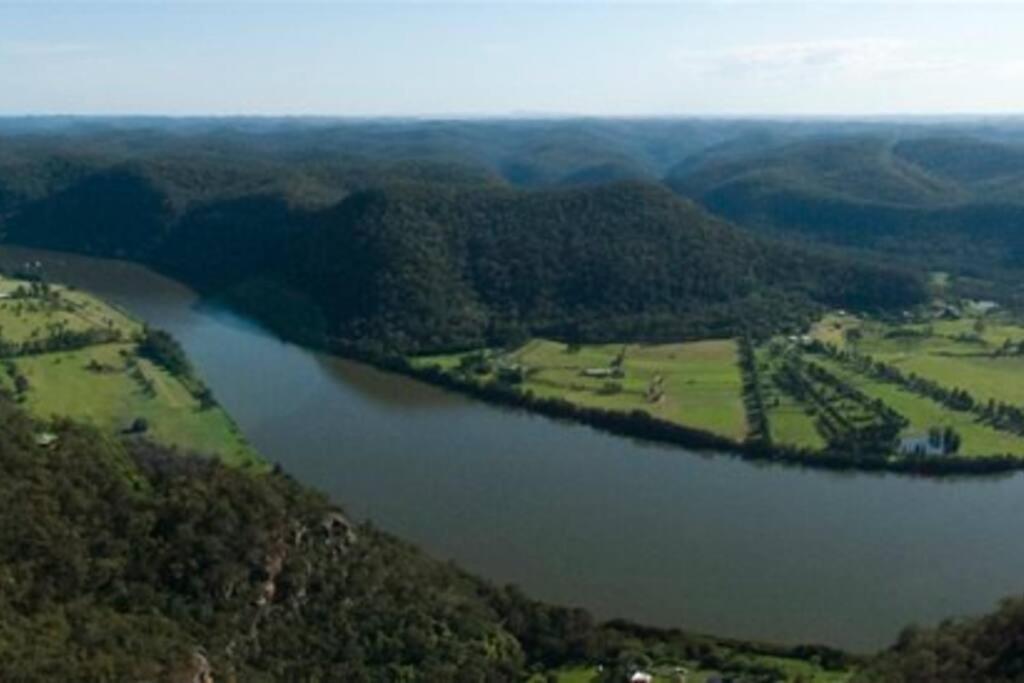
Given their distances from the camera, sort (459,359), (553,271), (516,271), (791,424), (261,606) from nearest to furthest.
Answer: (261,606) < (791,424) < (459,359) < (553,271) < (516,271)

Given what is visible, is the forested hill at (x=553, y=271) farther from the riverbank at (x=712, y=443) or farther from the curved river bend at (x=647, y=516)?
the curved river bend at (x=647, y=516)

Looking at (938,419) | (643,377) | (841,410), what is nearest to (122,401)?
(643,377)

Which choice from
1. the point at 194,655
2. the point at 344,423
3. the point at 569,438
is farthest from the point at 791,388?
the point at 194,655

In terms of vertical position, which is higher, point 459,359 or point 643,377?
point 643,377

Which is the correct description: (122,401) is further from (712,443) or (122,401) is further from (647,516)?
(712,443)

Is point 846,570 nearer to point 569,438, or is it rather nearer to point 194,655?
point 569,438

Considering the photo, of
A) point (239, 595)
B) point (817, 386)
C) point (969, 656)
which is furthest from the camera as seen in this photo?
point (817, 386)
